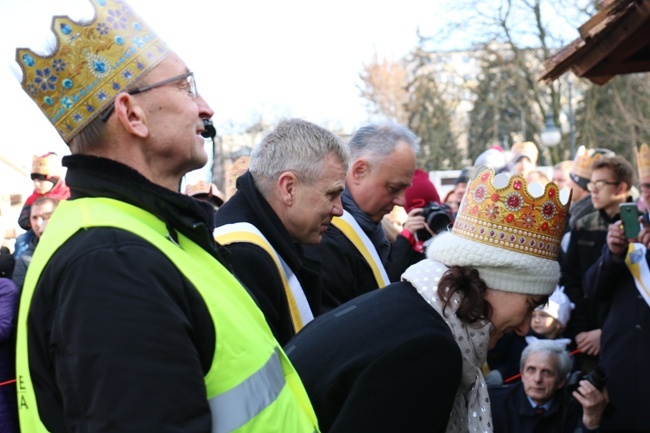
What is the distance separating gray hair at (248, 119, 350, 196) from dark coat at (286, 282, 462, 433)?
3.80ft

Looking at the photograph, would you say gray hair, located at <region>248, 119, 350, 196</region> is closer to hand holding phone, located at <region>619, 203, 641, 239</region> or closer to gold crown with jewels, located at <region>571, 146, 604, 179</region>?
hand holding phone, located at <region>619, 203, 641, 239</region>

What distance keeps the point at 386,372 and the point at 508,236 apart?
64 cm

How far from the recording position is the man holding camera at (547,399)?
5168 mm

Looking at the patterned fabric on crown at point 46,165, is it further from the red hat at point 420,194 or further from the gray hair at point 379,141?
the gray hair at point 379,141

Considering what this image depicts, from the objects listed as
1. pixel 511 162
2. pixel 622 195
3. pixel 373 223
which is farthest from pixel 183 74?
pixel 511 162

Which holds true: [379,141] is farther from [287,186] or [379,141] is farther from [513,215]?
[513,215]

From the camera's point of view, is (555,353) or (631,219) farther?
(555,353)

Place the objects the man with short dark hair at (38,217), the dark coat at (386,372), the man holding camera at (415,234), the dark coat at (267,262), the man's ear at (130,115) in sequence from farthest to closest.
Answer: the man with short dark hair at (38,217) → the man holding camera at (415,234) → the dark coat at (267,262) → the dark coat at (386,372) → the man's ear at (130,115)

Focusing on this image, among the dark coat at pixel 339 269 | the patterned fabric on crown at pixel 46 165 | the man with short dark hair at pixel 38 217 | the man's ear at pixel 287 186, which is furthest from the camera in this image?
the patterned fabric on crown at pixel 46 165

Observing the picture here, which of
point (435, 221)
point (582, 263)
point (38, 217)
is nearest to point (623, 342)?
point (582, 263)

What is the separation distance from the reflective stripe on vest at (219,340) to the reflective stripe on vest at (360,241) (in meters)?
2.48

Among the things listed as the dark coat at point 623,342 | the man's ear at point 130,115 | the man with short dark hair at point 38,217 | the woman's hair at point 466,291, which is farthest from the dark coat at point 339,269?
the man with short dark hair at point 38,217

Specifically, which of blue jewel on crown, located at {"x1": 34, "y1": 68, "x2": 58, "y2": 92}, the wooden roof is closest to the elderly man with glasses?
the wooden roof

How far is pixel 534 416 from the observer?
5.32m
